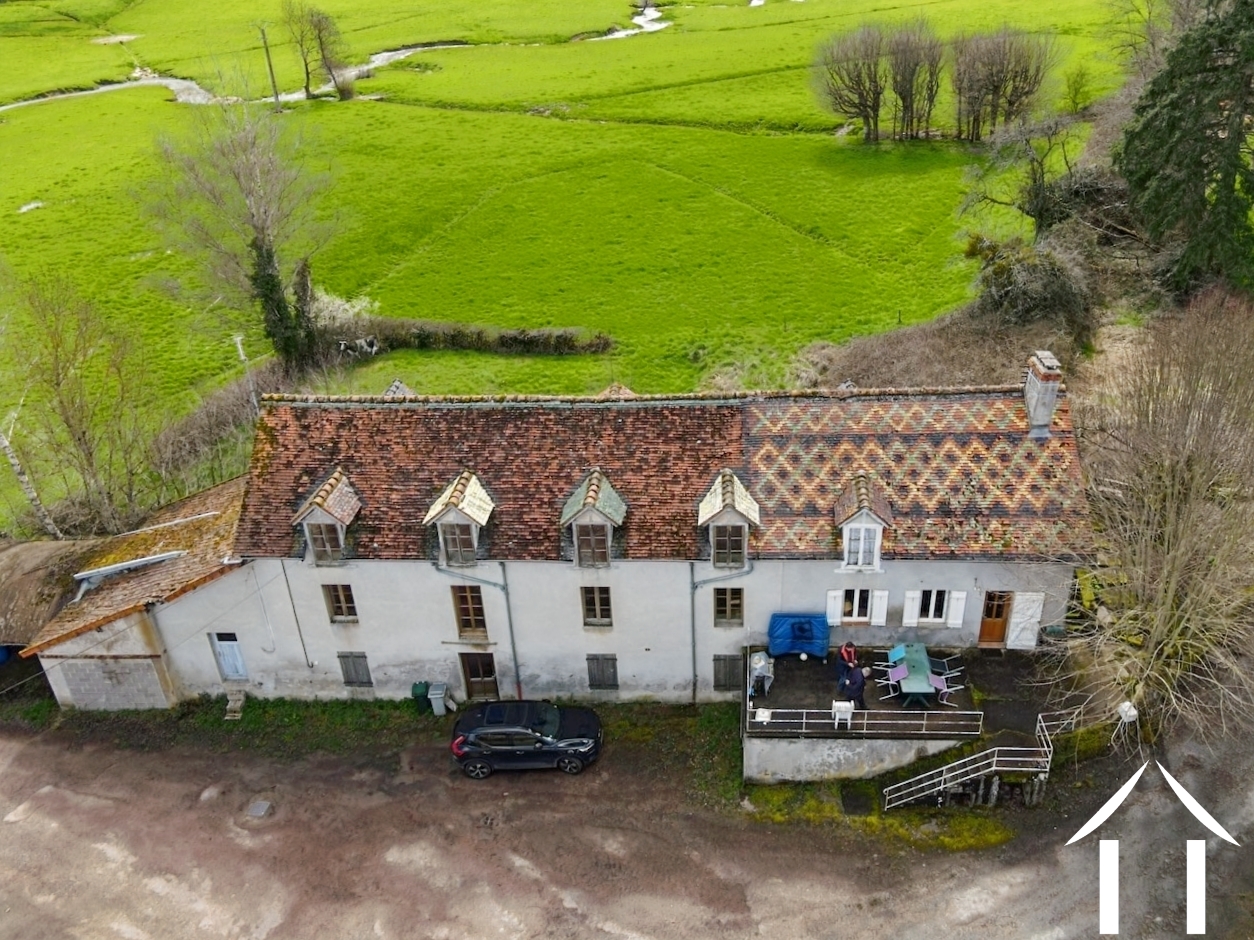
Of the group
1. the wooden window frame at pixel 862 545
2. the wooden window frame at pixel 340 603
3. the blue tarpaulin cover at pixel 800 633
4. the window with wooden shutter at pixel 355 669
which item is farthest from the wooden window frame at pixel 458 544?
the wooden window frame at pixel 862 545

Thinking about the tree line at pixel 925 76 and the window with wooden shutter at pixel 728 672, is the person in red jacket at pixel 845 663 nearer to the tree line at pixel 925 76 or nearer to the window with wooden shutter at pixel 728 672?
the window with wooden shutter at pixel 728 672

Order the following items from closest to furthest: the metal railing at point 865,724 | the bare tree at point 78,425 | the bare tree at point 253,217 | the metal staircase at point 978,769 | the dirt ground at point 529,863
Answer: the dirt ground at point 529,863 < the metal staircase at point 978,769 < the metal railing at point 865,724 < the bare tree at point 78,425 < the bare tree at point 253,217

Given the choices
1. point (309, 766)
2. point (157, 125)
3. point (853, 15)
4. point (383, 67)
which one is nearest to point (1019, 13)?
point (853, 15)

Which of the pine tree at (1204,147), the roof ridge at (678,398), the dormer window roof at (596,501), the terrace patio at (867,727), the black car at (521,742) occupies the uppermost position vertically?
the pine tree at (1204,147)

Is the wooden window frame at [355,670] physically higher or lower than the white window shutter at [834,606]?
lower

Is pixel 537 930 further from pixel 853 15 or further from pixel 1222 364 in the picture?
pixel 853 15

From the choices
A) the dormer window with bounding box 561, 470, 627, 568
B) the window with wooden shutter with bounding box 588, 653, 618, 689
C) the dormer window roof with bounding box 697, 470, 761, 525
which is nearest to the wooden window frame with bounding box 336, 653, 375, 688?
the window with wooden shutter with bounding box 588, 653, 618, 689
